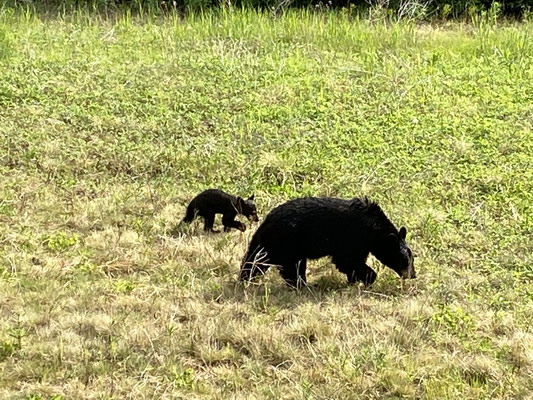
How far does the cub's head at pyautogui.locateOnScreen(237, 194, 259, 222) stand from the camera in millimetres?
6992

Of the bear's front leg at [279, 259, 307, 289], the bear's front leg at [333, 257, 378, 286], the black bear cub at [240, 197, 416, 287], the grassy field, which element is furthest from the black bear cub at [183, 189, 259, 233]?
the bear's front leg at [333, 257, 378, 286]

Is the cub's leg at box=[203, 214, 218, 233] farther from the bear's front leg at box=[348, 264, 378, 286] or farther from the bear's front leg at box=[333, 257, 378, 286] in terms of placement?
the bear's front leg at box=[348, 264, 378, 286]

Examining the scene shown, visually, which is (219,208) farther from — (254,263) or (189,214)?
(254,263)

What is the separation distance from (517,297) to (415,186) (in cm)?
216

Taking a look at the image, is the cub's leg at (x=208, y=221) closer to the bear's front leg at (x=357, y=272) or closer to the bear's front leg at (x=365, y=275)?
the bear's front leg at (x=357, y=272)

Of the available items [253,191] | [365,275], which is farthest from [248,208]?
[365,275]

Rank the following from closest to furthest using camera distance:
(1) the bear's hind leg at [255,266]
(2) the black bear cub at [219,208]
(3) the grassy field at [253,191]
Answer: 1. (3) the grassy field at [253,191]
2. (1) the bear's hind leg at [255,266]
3. (2) the black bear cub at [219,208]

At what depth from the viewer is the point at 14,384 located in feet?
15.6

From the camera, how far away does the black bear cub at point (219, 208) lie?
6961mm

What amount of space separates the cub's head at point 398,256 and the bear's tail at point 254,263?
882 millimetres

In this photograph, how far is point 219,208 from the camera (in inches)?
274

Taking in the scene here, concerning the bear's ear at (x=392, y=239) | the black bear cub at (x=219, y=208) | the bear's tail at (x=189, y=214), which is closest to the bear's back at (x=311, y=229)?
the bear's ear at (x=392, y=239)

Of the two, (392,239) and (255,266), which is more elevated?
(392,239)

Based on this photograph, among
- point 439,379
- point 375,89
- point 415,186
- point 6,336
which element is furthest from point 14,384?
point 375,89
